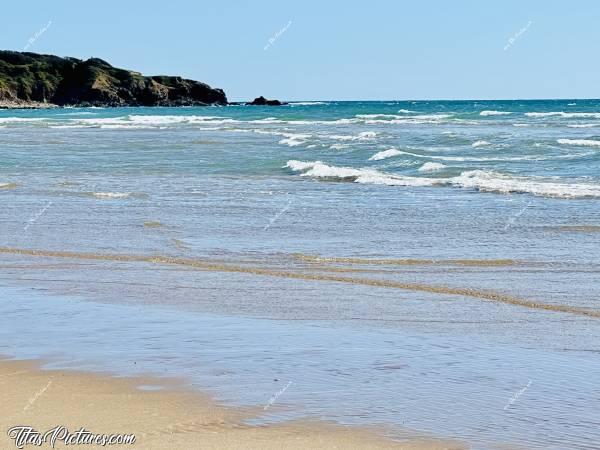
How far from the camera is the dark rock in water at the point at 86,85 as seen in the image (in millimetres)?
154875

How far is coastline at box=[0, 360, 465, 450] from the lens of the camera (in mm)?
5023

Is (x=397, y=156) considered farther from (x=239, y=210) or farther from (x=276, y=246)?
(x=276, y=246)

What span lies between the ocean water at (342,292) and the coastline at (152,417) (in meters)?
0.23

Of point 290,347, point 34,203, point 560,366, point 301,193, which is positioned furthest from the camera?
point 301,193

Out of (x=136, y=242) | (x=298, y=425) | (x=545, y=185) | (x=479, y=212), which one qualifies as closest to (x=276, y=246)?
(x=136, y=242)

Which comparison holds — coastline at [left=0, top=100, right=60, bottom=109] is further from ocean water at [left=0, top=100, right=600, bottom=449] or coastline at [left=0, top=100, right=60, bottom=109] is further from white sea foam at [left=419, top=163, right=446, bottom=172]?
ocean water at [left=0, top=100, right=600, bottom=449]

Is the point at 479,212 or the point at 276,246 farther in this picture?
the point at 479,212

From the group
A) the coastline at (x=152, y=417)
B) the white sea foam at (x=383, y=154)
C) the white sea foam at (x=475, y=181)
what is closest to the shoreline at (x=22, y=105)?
the white sea foam at (x=383, y=154)

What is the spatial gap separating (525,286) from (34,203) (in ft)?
34.8

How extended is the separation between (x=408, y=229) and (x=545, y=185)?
25.1ft

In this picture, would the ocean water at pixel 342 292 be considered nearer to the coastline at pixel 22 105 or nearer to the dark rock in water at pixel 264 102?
the coastline at pixel 22 105

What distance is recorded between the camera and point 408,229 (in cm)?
1362

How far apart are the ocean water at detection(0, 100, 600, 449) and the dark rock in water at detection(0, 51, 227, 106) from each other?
452 ft

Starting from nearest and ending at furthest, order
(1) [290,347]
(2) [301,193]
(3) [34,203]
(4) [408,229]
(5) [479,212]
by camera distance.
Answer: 1. (1) [290,347]
2. (4) [408,229]
3. (5) [479,212]
4. (3) [34,203]
5. (2) [301,193]
